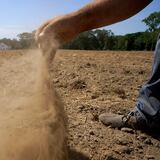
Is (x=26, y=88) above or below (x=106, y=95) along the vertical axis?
above

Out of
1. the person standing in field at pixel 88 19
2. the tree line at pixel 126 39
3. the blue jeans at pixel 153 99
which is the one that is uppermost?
the person standing in field at pixel 88 19

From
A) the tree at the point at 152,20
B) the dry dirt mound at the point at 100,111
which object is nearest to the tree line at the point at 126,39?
the tree at the point at 152,20

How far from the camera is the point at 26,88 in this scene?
255 centimetres

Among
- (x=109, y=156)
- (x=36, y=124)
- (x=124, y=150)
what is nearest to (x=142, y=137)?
(x=124, y=150)

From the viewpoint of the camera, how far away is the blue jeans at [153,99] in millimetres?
2939

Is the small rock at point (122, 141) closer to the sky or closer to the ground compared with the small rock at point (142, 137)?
closer to the sky

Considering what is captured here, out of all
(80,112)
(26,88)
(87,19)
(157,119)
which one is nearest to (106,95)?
(80,112)

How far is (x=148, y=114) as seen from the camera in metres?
2.98

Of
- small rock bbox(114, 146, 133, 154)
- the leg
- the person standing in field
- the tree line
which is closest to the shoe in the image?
the leg

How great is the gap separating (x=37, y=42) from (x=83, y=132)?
91cm

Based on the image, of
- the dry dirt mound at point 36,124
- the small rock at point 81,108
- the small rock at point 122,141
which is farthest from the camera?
the small rock at point 81,108

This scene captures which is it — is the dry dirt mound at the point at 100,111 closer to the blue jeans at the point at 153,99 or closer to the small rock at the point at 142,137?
the small rock at the point at 142,137

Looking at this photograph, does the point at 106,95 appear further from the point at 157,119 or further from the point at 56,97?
the point at 56,97

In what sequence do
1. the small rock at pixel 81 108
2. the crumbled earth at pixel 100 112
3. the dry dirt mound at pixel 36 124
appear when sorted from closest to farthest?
the dry dirt mound at pixel 36 124 < the crumbled earth at pixel 100 112 < the small rock at pixel 81 108
